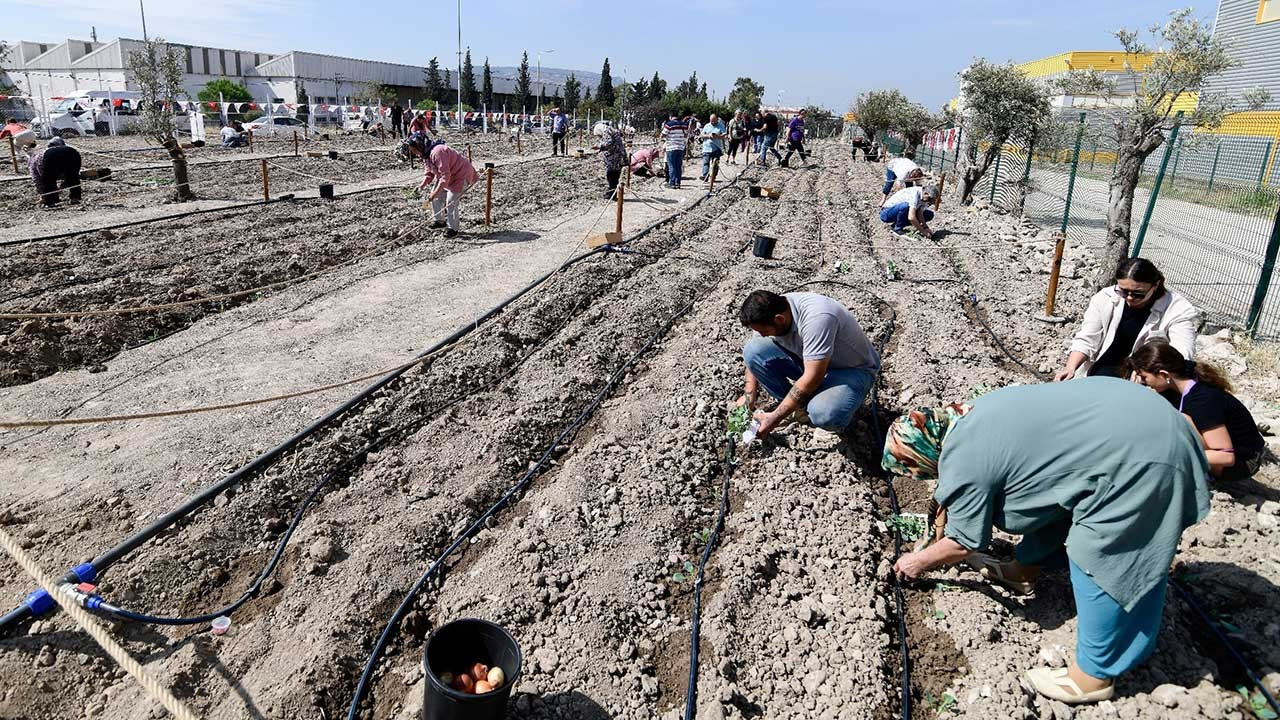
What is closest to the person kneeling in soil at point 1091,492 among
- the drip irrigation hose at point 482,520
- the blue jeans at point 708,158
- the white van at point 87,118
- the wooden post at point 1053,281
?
the drip irrigation hose at point 482,520

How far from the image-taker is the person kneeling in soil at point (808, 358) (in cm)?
407

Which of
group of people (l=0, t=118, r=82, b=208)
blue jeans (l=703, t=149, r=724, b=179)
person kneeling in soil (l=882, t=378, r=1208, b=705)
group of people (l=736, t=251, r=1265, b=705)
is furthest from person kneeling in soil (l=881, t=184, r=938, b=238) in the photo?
group of people (l=0, t=118, r=82, b=208)

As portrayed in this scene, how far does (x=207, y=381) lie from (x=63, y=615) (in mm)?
2550

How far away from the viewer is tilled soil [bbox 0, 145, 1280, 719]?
2.94 m

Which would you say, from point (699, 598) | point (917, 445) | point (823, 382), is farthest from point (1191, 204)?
point (699, 598)

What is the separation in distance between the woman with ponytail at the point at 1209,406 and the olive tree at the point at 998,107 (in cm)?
1173

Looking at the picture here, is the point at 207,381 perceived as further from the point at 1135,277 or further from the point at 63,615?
the point at 1135,277

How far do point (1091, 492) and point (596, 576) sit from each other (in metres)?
2.03

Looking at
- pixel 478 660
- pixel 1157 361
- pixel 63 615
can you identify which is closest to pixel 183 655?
pixel 63 615

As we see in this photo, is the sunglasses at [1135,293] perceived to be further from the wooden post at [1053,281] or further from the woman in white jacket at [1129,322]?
the wooden post at [1053,281]

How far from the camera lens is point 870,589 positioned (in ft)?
11.3

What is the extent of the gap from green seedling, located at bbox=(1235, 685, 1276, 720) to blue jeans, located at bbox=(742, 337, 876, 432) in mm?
2065

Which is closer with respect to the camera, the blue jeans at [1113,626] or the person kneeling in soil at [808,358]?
the blue jeans at [1113,626]

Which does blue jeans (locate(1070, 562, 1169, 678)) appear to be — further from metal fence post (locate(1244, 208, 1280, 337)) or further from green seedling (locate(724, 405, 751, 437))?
metal fence post (locate(1244, 208, 1280, 337))
